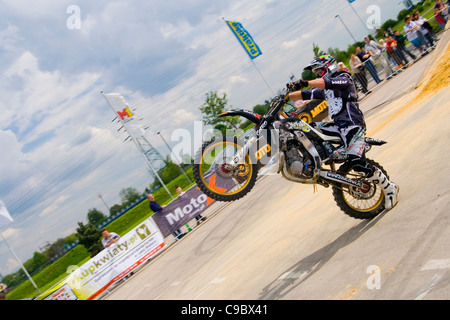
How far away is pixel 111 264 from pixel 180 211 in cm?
363

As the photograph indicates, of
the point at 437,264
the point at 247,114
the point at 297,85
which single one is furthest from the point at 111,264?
the point at 437,264

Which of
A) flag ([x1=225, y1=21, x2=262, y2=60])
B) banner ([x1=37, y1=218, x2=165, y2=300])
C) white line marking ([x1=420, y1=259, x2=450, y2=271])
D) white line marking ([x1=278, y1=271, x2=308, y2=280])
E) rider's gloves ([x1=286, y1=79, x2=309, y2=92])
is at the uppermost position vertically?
flag ([x1=225, y1=21, x2=262, y2=60])

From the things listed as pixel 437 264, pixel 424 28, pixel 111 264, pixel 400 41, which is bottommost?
pixel 437 264

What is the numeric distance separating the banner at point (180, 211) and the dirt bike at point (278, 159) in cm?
1086

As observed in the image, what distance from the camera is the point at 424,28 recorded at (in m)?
21.9

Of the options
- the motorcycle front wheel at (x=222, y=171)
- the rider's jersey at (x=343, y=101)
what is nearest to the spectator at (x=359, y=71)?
the rider's jersey at (x=343, y=101)

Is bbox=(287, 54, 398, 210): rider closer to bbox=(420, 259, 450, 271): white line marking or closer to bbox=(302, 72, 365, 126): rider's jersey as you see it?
bbox=(302, 72, 365, 126): rider's jersey

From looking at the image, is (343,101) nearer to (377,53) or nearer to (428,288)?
(428,288)

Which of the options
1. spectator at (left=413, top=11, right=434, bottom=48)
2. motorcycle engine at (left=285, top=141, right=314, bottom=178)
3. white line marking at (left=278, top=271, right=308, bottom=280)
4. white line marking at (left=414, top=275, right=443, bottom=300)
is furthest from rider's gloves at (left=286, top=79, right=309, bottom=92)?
spectator at (left=413, top=11, right=434, bottom=48)

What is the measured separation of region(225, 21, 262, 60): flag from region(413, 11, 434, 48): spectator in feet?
30.2

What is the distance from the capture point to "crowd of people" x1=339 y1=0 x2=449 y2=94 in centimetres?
2189
